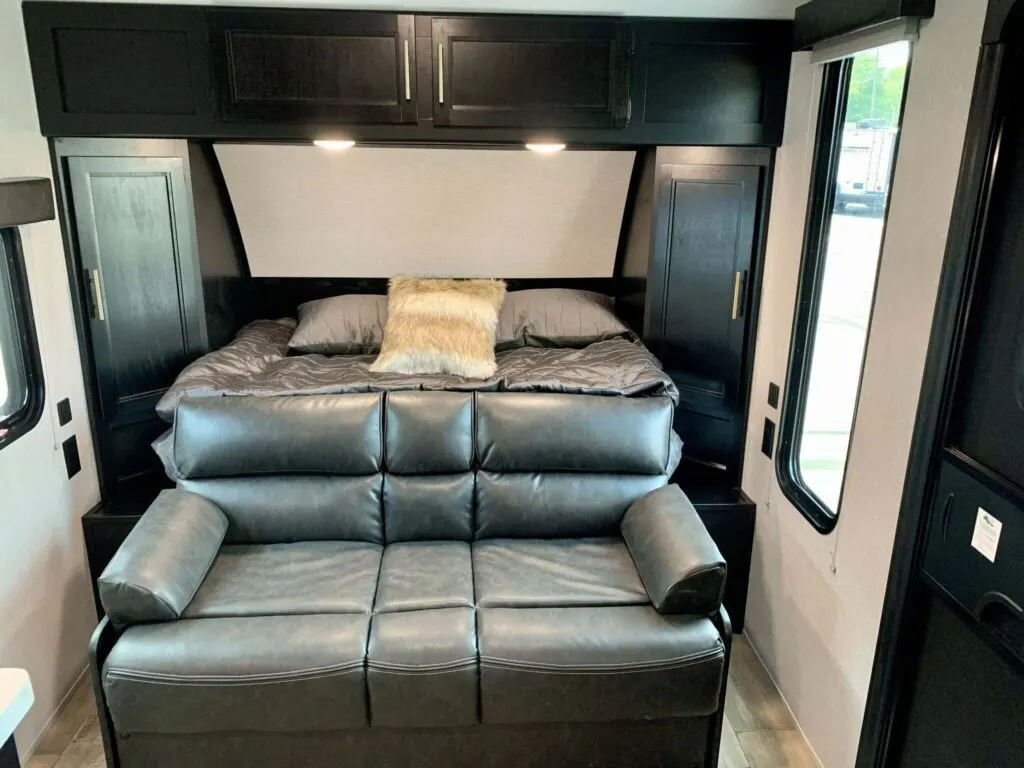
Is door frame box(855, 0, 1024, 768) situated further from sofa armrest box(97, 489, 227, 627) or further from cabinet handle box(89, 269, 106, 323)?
cabinet handle box(89, 269, 106, 323)

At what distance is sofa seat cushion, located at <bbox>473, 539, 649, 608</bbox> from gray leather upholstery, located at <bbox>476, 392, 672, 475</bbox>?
0.87 feet

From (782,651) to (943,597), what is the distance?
40.4 inches

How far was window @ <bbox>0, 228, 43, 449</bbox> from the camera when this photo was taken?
2338mm

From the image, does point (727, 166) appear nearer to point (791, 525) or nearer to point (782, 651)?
point (791, 525)

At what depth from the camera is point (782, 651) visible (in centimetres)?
260

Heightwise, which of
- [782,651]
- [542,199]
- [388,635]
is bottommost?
[782,651]

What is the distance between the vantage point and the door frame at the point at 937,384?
151 centimetres

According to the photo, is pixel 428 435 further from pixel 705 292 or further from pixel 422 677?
pixel 705 292

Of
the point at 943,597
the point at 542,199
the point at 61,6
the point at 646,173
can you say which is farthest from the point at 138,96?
the point at 943,597

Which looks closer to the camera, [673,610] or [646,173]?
[673,610]

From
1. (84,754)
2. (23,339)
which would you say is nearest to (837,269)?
(23,339)

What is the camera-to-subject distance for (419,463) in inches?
102

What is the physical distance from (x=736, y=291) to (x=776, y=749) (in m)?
1.55

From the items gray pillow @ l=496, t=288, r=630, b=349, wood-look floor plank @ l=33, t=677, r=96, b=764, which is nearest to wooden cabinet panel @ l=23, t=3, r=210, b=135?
gray pillow @ l=496, t=288, r=630, b=349
